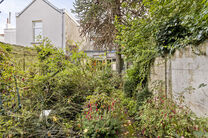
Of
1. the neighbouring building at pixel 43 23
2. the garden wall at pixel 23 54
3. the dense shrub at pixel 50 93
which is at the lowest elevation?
the dense shrub at pixel 50 93

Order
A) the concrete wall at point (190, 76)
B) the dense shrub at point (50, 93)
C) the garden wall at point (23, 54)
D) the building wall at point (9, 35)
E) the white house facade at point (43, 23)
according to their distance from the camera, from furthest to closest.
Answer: the building wall at point (9, 35) < the white house facade at point (43, 23) < the garden wall at point (23, 54) < the dense shrub at point (50, 93) < the concrete wall at point (190, 76)

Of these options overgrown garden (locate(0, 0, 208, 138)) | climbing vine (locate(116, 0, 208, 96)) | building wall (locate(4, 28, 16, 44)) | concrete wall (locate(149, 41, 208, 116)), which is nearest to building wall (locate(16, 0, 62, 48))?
building wall (locate(4, 28, 16, 44))

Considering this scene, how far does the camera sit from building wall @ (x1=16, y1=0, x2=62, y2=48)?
7.98 m

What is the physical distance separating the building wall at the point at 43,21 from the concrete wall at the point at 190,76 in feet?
25.0

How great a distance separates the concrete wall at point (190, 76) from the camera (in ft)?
4.74

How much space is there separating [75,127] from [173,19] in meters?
2.61

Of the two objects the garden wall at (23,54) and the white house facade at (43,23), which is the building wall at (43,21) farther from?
the garden wall at (23,54)

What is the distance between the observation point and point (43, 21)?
26.6 ft

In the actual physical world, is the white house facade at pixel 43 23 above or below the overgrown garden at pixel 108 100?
above

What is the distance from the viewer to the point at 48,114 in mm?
1832

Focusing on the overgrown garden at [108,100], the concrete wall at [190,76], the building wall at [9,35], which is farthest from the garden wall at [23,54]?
the building wall at [9,35]

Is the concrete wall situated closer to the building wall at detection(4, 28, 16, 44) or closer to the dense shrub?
the dense shrub

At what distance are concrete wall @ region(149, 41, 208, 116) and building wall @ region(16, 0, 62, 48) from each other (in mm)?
7622

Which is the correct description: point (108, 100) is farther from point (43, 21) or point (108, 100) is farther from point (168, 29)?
point (43, 21)
